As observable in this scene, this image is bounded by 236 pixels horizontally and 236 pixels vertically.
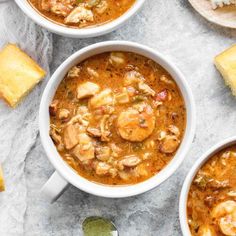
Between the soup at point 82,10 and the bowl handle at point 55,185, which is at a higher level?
the soup at point 82,10

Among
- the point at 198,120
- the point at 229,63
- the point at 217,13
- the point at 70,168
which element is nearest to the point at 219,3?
the point at 217,13

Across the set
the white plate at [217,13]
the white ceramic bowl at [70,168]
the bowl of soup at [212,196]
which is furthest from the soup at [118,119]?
the white plate at [217,13]

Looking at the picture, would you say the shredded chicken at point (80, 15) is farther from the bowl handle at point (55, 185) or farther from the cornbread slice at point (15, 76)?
the bowl handle at point (55, 185)

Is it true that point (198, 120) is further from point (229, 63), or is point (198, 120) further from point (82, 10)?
point (82, 10)

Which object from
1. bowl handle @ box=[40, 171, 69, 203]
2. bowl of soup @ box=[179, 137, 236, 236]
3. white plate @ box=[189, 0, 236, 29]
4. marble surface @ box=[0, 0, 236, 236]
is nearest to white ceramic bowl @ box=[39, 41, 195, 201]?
bowl handle @ box=[40, 171, 69, 203]

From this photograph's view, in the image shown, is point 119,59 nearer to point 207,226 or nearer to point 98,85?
point 98,85

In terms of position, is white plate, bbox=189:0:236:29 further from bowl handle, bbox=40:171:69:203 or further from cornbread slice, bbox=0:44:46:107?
bowl handle, bbox=40:171:69:203
